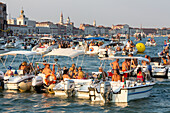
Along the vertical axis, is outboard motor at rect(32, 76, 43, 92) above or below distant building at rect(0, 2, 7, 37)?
below

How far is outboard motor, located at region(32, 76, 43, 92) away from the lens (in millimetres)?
15295

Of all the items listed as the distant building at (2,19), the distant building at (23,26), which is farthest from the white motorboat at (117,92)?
the distant building at (23,26)

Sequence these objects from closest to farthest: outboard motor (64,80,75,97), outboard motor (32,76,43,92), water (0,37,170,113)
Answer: water (0,37,170,113), outboard motor (64,80,75,97), outboard motor (32,76,43,92)

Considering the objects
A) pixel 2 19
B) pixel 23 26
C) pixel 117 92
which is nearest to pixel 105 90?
pixel 117 92

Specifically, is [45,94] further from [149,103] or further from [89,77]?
[149,103]

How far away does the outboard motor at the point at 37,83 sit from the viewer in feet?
50.2

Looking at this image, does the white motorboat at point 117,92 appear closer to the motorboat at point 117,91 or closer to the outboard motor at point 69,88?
the motorboat at point 117,91

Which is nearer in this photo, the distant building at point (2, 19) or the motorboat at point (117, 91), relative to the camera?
the motorboat at point (117, 91)

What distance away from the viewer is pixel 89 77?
15.7 metres

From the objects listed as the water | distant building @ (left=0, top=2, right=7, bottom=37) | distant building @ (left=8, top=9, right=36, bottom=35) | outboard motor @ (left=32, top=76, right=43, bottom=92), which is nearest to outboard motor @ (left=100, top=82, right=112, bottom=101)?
the water

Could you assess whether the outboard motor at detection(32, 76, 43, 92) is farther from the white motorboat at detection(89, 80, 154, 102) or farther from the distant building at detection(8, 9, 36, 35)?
the distant building at detection(8, 9, 36, 35)

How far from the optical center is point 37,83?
15.3 metres

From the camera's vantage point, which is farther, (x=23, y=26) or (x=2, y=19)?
(x=23, y=26)

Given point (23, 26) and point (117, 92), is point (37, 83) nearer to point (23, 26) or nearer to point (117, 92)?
point (117, 92)
